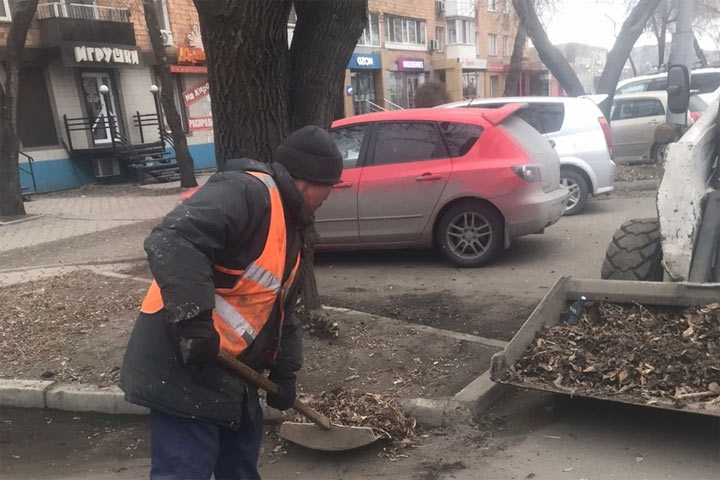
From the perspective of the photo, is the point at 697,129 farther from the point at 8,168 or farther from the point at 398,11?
the point at 398,11

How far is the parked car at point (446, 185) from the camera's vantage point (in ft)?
21.3

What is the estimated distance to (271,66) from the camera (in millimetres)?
4086

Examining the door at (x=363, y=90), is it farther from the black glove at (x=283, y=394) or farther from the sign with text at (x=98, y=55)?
the black glove at (x=283, y=394)

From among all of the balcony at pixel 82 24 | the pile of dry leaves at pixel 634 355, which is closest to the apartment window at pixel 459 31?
the balcony at pixel 82 24

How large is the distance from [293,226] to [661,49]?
35.4 meters

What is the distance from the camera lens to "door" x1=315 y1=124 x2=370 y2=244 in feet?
22.5

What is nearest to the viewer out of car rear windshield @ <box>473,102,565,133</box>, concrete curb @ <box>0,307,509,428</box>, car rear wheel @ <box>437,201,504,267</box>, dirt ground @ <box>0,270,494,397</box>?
concrete curb @ <box>0,307,509,428</box>

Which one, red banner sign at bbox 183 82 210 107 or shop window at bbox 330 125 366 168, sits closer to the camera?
shop window at bbox 330 125 366 168

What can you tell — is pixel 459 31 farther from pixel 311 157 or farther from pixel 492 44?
pixel 311 157

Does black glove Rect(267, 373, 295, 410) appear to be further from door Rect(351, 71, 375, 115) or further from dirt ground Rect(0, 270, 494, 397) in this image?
door Rect(351, 71, 375, 115)

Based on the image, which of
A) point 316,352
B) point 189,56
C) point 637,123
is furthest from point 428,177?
point 189,56

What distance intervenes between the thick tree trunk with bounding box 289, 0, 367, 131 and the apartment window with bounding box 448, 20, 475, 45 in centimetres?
3744

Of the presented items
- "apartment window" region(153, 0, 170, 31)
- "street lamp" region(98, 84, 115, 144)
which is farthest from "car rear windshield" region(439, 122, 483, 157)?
"apartment window" region(153, 0, 170, 31)

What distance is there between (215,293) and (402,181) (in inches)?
184
